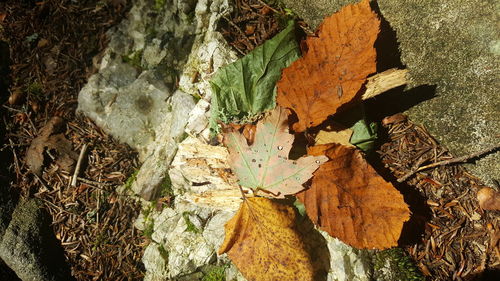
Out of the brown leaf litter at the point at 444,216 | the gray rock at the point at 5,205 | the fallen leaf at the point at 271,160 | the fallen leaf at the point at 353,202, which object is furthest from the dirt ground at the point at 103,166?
the fallen leaf at the point at 271,160

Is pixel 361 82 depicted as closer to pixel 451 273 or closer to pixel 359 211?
pixel 359 211

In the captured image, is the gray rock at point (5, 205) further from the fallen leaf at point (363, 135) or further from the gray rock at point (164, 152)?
the fallen leaf at point (363, 135)

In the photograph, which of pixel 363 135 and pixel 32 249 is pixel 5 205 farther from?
pixel 363 135

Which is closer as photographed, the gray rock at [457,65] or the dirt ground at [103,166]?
the gray rock at [457,65]

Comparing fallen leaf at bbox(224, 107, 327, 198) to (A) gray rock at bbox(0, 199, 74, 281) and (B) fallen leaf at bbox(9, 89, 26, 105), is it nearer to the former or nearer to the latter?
(A) gray rock at bbox(0, 199, 74, 281)

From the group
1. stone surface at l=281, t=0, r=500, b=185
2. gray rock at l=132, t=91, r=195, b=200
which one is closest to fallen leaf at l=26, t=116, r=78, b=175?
→ gray rock at l=132, t=91, r=195, b=200

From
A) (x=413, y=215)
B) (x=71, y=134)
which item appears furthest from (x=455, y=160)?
(x=71, y=134)
